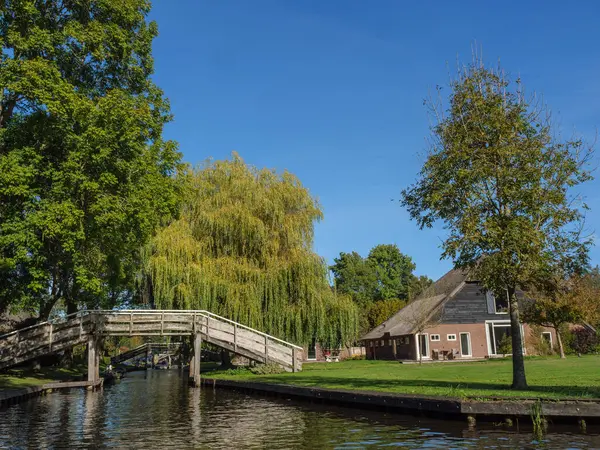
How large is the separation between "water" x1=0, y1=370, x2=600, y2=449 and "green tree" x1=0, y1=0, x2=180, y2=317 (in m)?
6.16

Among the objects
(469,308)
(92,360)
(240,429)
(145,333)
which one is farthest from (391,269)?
(240,429)

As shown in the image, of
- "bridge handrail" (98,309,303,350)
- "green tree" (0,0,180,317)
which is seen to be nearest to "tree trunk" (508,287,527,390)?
"green tree" (0,0,180,317)

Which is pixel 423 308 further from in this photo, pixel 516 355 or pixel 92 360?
pixel 516 355

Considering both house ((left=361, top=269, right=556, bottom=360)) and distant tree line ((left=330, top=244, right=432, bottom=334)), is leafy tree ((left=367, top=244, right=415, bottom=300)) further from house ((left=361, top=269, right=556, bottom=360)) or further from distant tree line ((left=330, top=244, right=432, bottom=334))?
house ((left=361, top=269, right=556, bottom=360))

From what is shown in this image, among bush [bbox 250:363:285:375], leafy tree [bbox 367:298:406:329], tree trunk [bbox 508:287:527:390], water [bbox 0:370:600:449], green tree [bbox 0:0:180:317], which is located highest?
green tree [bbox 0:0:180:317]

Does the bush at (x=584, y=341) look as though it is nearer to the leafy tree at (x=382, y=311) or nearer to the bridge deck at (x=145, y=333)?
Result: the leafy tree at (x=382, y=311)

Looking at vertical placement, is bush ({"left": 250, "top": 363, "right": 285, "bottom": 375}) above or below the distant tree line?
below

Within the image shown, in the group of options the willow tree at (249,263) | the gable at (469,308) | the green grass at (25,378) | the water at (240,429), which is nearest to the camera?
the water at (240,429)

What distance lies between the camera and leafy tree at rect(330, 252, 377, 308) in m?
85.6

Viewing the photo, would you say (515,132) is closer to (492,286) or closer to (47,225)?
(492,286)

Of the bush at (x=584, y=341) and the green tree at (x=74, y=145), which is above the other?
the green tree at (x=74, y=145)

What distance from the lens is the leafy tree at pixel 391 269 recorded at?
8756 cm

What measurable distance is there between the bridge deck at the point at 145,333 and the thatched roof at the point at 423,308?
12.7 meters

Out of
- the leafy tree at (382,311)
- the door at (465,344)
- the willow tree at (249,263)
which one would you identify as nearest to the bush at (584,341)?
the door at (465,344)
